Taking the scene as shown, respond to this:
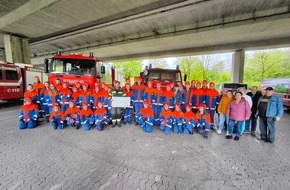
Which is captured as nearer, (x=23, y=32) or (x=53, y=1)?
(x=53, y=1)

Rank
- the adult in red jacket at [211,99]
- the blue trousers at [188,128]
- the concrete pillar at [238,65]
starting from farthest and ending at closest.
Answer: the concrete pillar at [238,65] < the adult in red jacket at [211,99] < the blue trousers at [188,128]

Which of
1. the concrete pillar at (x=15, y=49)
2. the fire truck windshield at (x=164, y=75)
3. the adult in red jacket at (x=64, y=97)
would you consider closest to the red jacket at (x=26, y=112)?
the adult in red jacket at (x=64, y=97)

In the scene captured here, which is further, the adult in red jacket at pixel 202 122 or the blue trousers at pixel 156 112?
the blue trousers at pixel 156 112

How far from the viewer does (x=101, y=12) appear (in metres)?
9.16

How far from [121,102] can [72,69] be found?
3.29 metres

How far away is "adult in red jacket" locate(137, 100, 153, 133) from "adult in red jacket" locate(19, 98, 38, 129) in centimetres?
373

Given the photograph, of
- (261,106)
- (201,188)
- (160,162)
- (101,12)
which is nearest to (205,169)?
(201,188)

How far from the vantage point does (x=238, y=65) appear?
18.2m

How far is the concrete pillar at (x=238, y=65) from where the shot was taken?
1755 centimetres

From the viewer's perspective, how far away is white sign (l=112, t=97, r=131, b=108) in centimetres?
621

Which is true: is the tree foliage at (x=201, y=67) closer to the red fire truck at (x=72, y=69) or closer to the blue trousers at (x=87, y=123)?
the red fire truck at (x=72, y=69)

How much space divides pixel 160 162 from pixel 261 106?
3753 mm

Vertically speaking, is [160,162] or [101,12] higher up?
[101,12]

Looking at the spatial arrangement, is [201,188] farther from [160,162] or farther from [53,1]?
[53,1]
